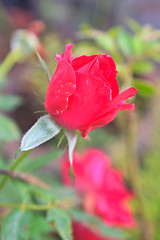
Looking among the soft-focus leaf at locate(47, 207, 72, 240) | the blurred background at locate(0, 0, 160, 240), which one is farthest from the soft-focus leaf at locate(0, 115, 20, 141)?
the soft-focus leaf at locate(47, 207, 72, 240)

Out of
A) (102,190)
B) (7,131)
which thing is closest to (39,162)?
(7,131)

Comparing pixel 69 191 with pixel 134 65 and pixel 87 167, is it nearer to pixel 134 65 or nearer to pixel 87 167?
pixel 87 167

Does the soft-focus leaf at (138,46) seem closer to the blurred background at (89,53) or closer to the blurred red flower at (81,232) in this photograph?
the blurred background at (89,53)

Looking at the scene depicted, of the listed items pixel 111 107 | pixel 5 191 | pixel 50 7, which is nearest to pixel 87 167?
pixel 5 191

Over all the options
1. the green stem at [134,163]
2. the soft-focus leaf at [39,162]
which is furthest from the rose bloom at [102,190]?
the soft-focus leaf at [39,162]

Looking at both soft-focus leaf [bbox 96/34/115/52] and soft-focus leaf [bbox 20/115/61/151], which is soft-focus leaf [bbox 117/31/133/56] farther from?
soft-focus leaf [bbox 20/115/61/151]

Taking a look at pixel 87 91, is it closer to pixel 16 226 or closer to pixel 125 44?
Answer: pixel 16 226
